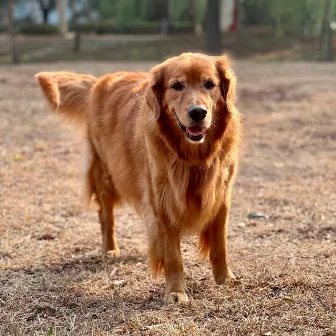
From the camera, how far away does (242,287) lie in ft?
13.2

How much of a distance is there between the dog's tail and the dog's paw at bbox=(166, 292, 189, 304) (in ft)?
7.16

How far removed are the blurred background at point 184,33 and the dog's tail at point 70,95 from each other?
2128 cm

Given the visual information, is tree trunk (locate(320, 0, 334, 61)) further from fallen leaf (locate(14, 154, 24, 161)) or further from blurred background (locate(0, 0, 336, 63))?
fallen leaf (locate(14, 154, 24, 161))

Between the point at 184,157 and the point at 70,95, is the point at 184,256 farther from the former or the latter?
the point at 70,95

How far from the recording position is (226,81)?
13.4 ft

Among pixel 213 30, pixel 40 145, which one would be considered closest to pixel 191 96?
pixel 40 145

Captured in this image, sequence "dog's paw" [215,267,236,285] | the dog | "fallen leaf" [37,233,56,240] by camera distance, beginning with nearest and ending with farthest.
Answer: the dog, "dog's paw" [215,267,236,285], "fallen leaf" [37,233,56,240]

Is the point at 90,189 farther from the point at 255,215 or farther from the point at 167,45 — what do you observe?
the point at 167,45

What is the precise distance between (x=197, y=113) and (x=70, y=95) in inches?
89.0

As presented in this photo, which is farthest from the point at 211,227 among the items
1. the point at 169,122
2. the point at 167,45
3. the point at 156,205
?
the point at 167,45

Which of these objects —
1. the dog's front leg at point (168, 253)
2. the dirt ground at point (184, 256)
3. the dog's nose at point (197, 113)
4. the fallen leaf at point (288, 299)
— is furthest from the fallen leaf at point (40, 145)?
the fallen leaf at point (288, 299)

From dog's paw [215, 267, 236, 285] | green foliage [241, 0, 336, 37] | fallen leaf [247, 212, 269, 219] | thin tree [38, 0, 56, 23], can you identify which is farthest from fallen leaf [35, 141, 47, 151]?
thin tree [38, 0, 56, 23]

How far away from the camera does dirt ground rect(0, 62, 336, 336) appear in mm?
3531

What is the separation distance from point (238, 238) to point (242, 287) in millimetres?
1399
